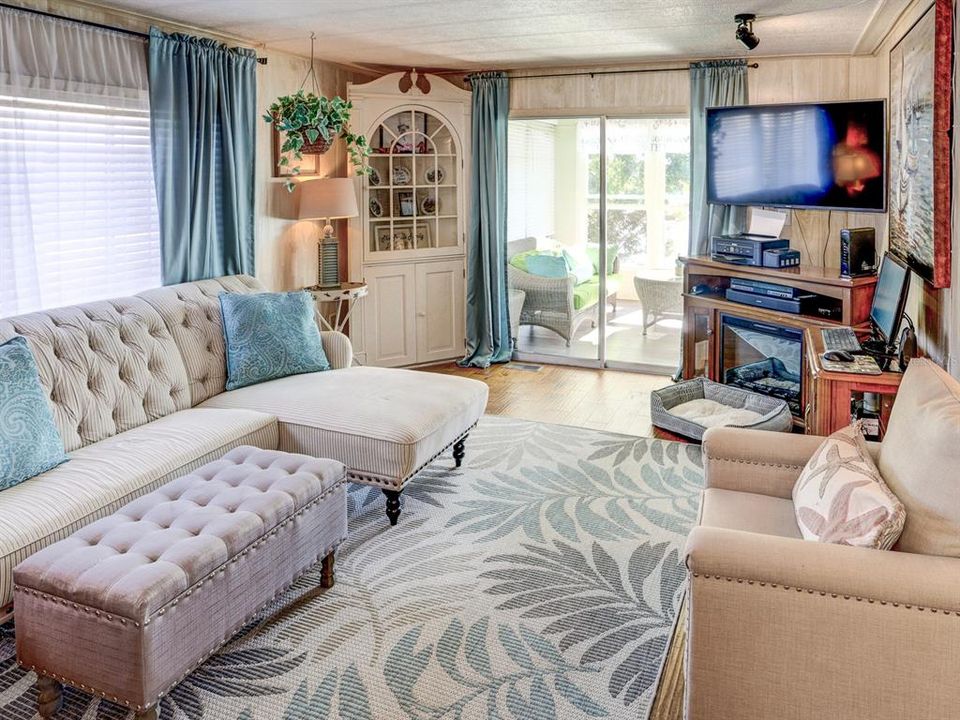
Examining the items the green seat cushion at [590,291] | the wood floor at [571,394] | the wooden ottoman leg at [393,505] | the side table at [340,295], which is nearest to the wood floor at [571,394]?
the wood floor at [571,394]

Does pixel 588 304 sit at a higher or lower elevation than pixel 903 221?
lower

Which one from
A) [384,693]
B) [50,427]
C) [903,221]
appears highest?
[903,221]

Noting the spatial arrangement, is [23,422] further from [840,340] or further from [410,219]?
[410,219]

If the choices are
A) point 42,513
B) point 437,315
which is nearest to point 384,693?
point 42,513

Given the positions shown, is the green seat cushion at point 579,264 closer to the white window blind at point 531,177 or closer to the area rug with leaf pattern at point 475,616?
the white window blind at point 531,177

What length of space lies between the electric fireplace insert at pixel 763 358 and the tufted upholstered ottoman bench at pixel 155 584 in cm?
311

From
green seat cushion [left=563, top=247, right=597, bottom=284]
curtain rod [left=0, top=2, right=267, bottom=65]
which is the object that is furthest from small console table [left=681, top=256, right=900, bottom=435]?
curtain rod [left=0, top=2, right=267, bottom=65]

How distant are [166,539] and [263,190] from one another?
10.6ft

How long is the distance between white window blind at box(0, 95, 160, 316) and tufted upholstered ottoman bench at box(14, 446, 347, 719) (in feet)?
5.46

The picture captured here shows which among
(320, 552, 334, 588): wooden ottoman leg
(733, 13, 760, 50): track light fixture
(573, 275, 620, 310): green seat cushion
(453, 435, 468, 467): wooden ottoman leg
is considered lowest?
(320, 552, 334, 588): wooden ottoman leg

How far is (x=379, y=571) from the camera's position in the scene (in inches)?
117

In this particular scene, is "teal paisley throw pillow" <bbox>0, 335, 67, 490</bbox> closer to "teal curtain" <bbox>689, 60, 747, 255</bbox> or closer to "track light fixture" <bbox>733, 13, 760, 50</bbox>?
"track light fixture" <bbox>733, 13, 760, 50</bbox>

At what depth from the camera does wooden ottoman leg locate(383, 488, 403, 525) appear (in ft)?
11.0

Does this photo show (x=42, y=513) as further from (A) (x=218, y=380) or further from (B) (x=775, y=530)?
(B) (x=775, y=530)
